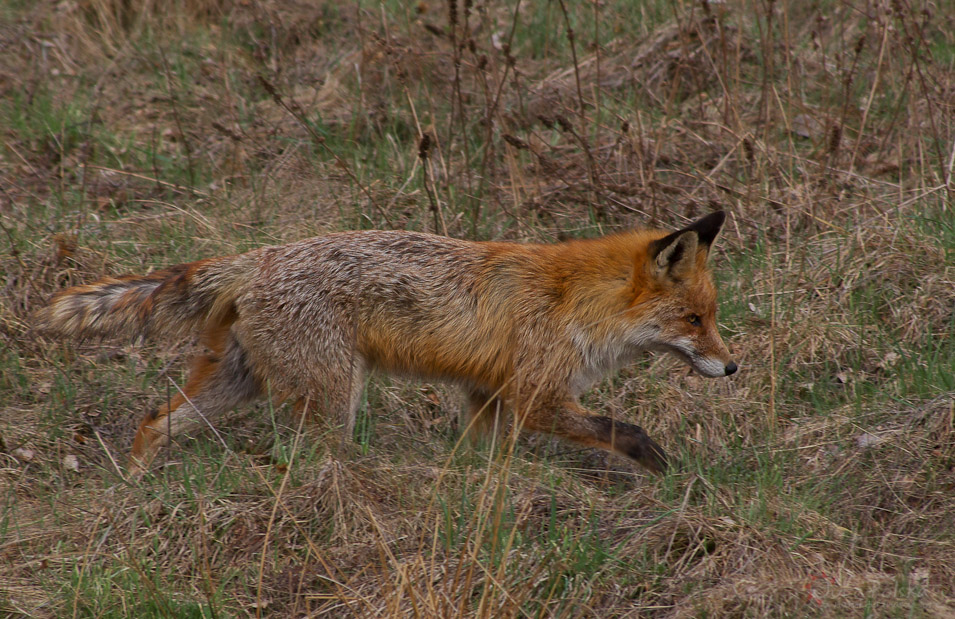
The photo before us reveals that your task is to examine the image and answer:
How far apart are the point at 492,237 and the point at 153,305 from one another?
2.79 metres

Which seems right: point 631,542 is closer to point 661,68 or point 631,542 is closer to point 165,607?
point 165,607

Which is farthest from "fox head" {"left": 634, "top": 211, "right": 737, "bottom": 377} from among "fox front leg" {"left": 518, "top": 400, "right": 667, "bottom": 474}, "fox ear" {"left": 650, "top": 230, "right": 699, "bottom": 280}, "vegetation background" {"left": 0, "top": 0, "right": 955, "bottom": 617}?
"fox front leg" {"left": 518, "top": 400, "right": 667, "bottom": 474}

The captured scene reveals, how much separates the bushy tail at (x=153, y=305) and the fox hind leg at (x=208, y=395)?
235 mm

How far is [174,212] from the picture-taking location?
23.4ft

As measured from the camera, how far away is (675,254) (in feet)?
16.5

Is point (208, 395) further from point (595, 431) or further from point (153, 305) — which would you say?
point (595, 431)

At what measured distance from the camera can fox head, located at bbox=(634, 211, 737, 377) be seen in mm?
5113

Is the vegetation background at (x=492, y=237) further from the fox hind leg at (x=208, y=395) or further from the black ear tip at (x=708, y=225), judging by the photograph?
the black ear tip at (x=708, y=225)

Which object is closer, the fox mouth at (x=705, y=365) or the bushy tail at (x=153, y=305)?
the bushy tail at (x=153, y=305)

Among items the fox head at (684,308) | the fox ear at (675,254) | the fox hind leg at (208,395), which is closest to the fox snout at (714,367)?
the fox head at (684,308)

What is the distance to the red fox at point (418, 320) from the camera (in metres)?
4.86

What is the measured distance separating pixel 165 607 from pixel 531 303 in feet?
8.38

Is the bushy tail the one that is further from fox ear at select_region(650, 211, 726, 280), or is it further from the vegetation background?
fox ear at select_region(650, 211, 726, 280)

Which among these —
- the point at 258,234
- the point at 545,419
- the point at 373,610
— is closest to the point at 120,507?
the point at 373,610
